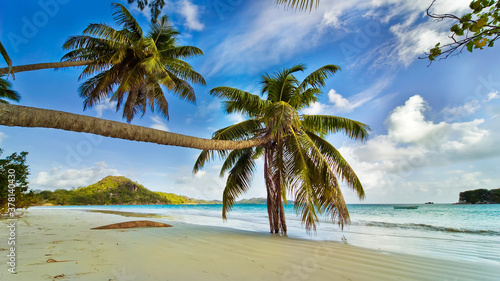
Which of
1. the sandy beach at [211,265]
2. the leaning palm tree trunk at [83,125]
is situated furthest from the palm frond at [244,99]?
the sandy beach at [211,265]

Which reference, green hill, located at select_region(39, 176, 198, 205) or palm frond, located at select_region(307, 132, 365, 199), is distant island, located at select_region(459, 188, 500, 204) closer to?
palm frond, located at select_region(307, 132, 365, 199)

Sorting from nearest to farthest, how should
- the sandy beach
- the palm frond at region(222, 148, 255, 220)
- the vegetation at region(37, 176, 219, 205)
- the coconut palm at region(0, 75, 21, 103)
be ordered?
1. the sandy beach
2. the palm frond at region(222, 148, 255, 220)
3. the coconut palm at region(0, 75, 21, 103)
4. the vegetation at region(37, 176, 219, 205)

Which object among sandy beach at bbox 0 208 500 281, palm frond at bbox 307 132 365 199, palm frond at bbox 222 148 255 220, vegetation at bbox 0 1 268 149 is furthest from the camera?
palm frond at bbox 222 148 255 220

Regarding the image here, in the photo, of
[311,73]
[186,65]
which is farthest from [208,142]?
[186,65]

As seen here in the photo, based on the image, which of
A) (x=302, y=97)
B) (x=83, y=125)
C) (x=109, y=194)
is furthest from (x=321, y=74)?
(x=109, y=194)

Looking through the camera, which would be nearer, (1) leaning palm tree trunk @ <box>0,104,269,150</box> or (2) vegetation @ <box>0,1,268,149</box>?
(1) leaning palm tree trunk @ <box>0,104,269,150</box>

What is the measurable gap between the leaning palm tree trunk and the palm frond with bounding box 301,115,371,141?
5.25 m

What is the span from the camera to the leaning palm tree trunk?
86.0 inches

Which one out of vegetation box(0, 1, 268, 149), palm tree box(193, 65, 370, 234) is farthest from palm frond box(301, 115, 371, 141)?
vegetation box(0, 1, 268, 149)

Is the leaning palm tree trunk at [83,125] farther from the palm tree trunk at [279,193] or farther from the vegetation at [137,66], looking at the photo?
the palm tree trunk at [279,193]

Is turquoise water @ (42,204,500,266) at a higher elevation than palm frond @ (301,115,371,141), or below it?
below

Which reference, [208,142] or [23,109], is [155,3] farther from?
[23,109]

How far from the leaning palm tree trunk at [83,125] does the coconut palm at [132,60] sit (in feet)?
17.1

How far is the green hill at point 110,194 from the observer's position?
49.2 m
